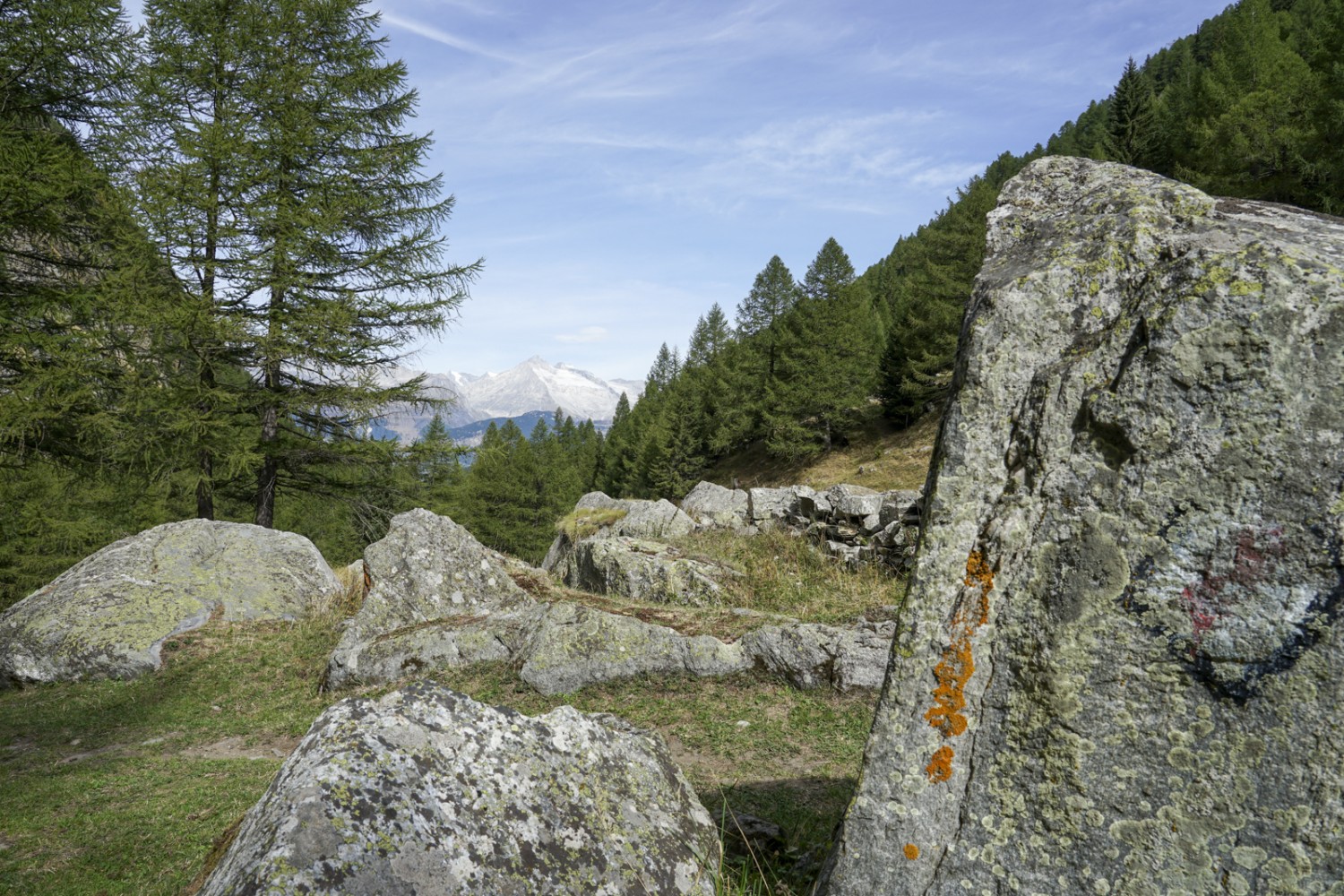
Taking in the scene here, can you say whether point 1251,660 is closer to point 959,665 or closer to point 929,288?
point 959,665

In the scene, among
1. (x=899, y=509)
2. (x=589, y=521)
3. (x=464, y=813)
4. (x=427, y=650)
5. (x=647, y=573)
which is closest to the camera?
(x=464, y=813)

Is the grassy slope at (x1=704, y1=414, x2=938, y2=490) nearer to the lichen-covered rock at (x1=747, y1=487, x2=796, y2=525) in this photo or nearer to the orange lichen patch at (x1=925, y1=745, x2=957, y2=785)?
the lichen-covered rock at (x1=747, y1=487, x2=796, y2=525)

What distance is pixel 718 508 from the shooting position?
19.6 metres

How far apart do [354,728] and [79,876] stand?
346cm

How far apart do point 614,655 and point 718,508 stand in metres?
11.6

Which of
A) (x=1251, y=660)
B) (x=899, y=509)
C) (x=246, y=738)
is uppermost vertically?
(x=1251, y=660)

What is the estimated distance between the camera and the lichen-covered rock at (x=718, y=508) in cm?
1706

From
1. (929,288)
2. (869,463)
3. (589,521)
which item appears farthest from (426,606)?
(929,288)

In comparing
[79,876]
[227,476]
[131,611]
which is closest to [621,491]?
[227,476]

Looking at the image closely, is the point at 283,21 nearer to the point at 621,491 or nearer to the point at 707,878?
the point at 707,878

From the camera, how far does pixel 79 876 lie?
461 centimetres

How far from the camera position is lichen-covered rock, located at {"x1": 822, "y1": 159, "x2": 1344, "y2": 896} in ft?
6.73

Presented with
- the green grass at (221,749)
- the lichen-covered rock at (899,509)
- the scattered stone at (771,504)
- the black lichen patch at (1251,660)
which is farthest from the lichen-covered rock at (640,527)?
the black lichen patch at (1251,660)

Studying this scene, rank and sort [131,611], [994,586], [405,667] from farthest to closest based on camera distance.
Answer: [131,611] < [405,667] < [994,586]
